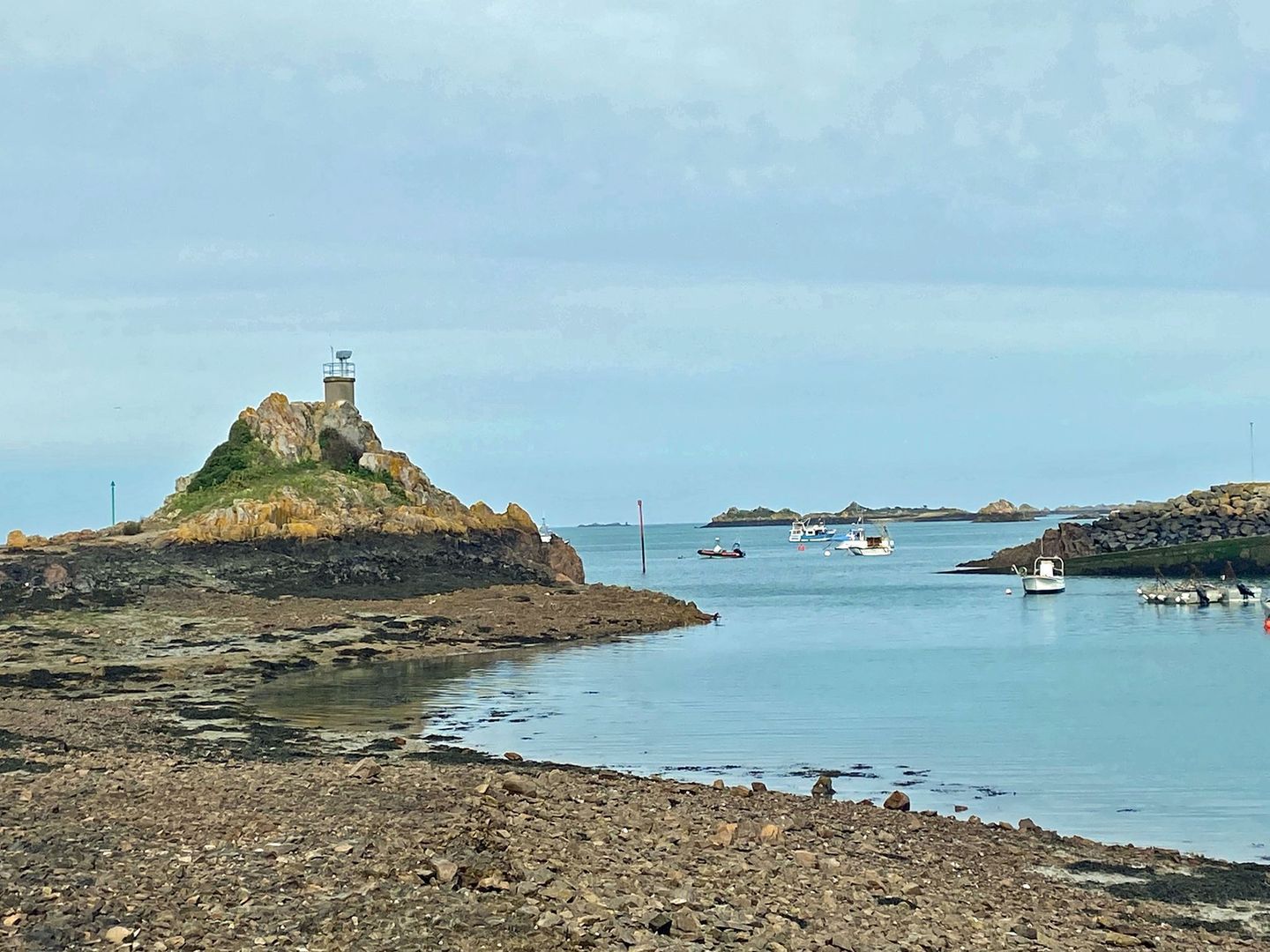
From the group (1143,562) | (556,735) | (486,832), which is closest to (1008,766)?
(556,735)

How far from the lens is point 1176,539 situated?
333 ft

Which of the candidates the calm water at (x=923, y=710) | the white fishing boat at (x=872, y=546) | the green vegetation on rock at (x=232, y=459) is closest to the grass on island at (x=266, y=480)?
the green vegetation on rock at (x=232, y=459)

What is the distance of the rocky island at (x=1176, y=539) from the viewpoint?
301 ft

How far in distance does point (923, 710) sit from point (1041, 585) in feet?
168

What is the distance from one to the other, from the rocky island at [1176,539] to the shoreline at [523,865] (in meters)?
79.7

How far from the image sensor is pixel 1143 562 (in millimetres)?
97500

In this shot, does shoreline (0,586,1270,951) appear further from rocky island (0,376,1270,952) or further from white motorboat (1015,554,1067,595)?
white motorboat (1015,554,1067,595)

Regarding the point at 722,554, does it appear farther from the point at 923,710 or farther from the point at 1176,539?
the point at 923,710

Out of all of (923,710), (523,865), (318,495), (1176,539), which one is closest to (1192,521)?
(1176,539)

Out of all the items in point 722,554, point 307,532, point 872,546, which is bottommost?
point 722,554

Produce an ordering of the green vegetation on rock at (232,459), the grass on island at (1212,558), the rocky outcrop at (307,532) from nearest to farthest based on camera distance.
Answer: the rocky outcrop at (307,532) < the green vegetation on rock at (232,459) < the grass on island at (1212,558)

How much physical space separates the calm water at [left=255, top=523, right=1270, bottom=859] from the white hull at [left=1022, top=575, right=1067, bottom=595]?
15655 mm

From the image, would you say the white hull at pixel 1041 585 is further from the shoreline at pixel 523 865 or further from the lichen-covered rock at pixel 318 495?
the shoreline at pixel 523 865

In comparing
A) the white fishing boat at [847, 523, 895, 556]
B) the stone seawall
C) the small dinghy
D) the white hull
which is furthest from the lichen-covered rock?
the white fishing boat at [847, 523, 895, 556]
